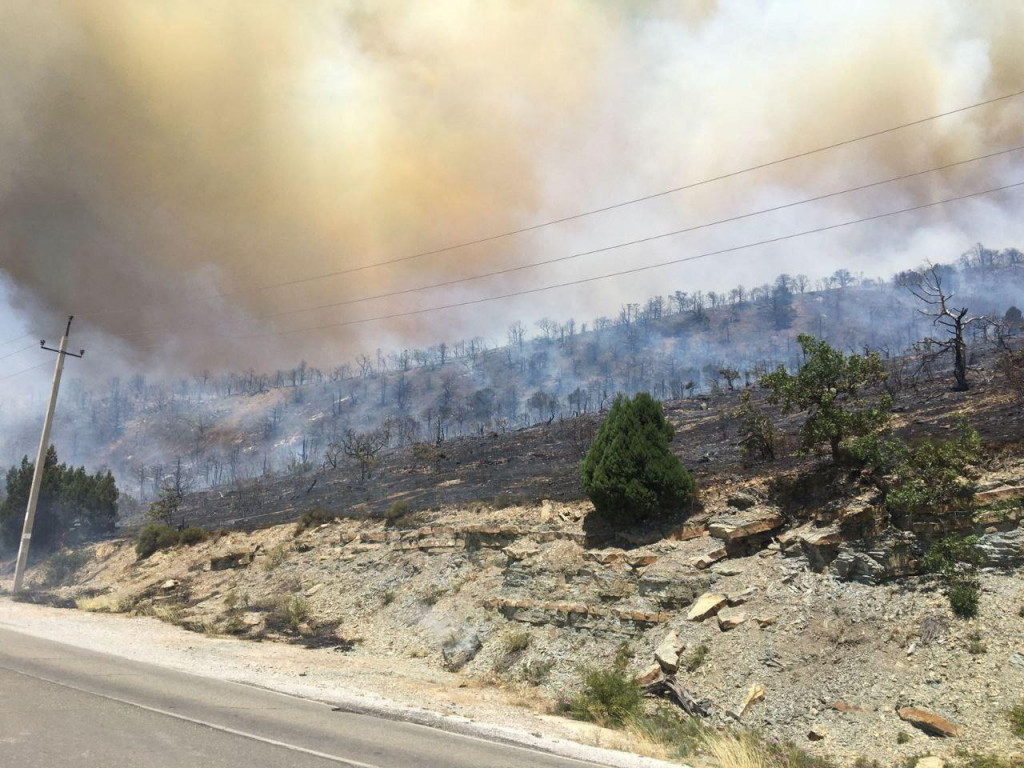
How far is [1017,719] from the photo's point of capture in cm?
988

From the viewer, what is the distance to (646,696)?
13523 millimetres

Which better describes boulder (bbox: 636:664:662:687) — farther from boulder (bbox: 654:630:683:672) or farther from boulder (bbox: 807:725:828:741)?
boulder (bbox: 807:725:828:741)

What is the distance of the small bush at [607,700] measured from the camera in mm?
12750

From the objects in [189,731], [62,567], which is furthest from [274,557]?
[189,731]

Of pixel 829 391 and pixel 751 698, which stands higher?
pixel 829 391

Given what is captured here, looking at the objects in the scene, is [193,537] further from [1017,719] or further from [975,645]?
[1017,719]

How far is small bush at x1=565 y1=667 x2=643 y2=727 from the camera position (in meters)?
12.8

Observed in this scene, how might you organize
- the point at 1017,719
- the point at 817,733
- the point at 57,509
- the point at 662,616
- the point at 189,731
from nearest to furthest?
the point at 189,731
the point at 1017,719
the point at 817,733
the point at 662,616
the point at 57,509

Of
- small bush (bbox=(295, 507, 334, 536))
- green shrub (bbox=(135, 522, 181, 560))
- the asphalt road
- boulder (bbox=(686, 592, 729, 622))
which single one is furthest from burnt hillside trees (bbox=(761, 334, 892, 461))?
green shrub (bbox=(135, 522, 181, 560))

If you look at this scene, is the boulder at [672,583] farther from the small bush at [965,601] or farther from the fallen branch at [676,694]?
the small bush at [965,601]

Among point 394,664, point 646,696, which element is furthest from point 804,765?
point 394,664

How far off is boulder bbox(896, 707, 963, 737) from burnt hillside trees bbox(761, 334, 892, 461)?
7.00 m

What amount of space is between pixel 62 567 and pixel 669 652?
34.4 meters

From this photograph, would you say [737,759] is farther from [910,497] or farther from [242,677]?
[242,677]
